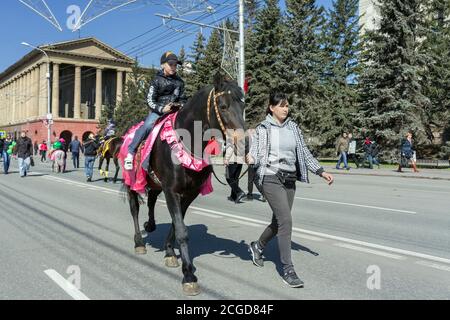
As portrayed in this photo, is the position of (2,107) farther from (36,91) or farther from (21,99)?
(36,91)

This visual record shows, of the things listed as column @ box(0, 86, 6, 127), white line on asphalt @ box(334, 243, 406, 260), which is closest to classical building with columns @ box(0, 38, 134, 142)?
column @ box(0, 86, 6, 127)

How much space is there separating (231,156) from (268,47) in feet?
134

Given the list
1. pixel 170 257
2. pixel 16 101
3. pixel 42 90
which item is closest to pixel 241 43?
pixel 170 257

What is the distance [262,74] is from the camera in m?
42.8

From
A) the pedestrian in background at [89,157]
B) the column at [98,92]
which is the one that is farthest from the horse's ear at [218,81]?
the column at [98,92]

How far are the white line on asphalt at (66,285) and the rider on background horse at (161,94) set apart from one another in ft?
5.68

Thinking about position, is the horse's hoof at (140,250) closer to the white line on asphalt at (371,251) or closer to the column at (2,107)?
the white line on asphalt at (371,251)

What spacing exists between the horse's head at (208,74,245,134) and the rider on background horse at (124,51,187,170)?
136cm

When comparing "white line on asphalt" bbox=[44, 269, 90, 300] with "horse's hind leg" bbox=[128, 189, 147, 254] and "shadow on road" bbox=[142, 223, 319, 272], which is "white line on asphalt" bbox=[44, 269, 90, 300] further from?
"shadow on road" bbox=[142, 223, 319, 272]

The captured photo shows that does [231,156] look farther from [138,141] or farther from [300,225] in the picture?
[300,225]

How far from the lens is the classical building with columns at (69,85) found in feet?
271

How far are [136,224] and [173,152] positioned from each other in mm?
1905

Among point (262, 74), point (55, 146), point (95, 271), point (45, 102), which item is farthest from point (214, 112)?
point (45, 102)
